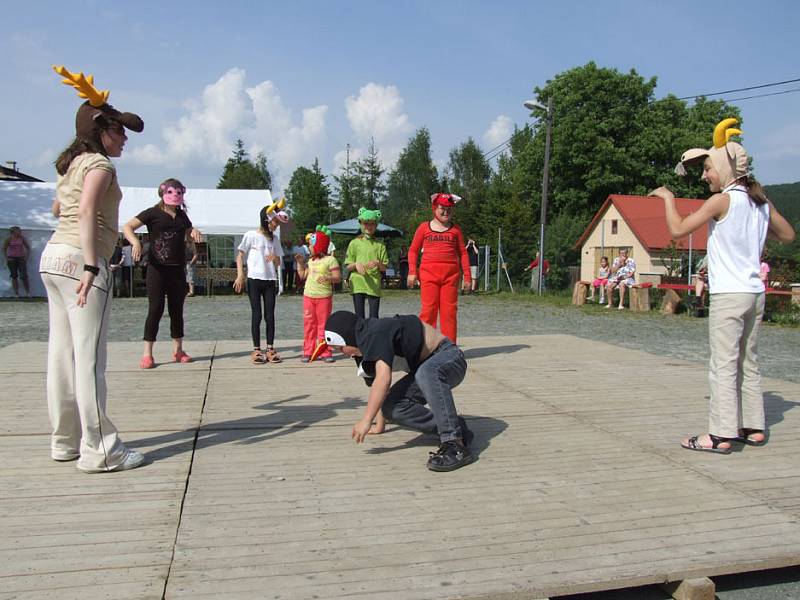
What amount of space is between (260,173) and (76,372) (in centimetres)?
7222

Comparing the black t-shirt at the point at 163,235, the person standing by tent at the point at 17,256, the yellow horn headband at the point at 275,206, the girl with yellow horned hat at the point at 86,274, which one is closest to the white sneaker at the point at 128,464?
the girl with yellow horned hat at the point at 86,274

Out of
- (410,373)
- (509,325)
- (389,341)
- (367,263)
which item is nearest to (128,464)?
(389,341)

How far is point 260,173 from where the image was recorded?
7319cm

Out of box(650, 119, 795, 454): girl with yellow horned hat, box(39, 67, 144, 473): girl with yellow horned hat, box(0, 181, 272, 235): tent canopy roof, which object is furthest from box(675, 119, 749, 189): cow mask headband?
box(0, 181, 272, 235): tent canopy roof

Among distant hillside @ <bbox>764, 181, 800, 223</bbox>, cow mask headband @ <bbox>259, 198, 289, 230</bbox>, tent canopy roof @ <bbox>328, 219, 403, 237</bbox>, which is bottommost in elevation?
cow mask headband @ <bbox>259, 198, 289, 230</bbox>

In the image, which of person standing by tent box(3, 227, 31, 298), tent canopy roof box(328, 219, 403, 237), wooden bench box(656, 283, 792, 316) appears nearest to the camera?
wooden bench box(656, 283, 792, 316)

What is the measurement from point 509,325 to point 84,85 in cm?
1011

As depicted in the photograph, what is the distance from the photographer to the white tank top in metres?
4.05

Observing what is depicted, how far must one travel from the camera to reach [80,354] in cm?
351

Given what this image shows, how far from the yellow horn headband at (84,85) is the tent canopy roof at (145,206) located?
1697cm

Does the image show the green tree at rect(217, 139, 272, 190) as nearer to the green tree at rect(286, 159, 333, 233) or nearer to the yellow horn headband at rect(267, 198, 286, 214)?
the green tree at rect(286, 159, 333, 233)

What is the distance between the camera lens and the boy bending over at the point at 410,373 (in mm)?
3791

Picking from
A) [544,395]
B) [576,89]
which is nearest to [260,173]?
[576,89]

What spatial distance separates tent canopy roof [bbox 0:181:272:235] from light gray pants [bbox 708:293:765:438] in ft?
58.7
